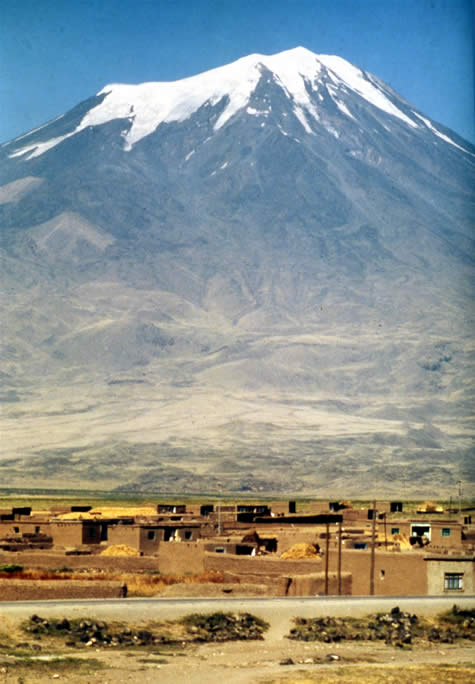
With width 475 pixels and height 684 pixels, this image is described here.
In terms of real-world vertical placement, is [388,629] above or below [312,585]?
below

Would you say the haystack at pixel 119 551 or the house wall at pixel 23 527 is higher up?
the house wall at pixel 23 527

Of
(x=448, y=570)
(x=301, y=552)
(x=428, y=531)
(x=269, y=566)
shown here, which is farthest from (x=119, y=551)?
(x=428, y=531)

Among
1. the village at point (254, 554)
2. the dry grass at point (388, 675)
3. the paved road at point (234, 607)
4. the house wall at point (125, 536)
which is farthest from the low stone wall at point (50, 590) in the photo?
the house wall at point (125, 536)

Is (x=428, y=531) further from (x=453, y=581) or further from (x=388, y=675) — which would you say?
(x=388, y=675)

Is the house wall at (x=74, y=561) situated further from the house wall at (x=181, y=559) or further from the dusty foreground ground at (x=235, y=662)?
the dusty foreground ground at (x=235, y=662)

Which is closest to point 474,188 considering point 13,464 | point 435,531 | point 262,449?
point 262,449

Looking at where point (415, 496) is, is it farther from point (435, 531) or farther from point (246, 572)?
point (246, 572)

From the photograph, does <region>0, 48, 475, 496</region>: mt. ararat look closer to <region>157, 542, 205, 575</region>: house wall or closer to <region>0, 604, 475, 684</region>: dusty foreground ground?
<region>157, 542, 205, 575</region>: house wall

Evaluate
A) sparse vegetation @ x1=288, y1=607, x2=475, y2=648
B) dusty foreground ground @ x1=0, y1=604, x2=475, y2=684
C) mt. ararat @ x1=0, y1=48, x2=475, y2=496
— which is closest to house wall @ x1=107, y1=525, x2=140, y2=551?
sparse vegetation @ x1=288, y1=607, x2=475, y2=648
